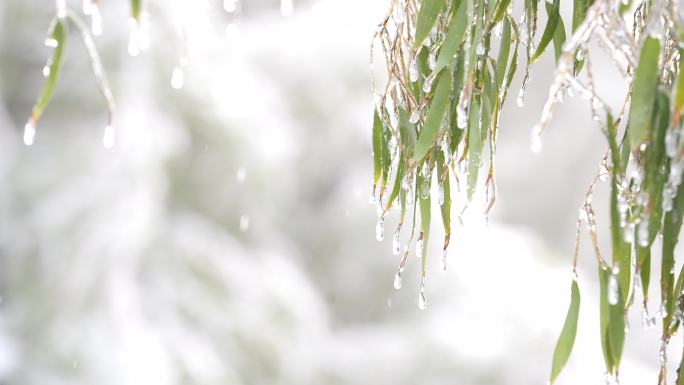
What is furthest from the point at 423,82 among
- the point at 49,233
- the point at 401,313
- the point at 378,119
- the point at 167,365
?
the point at 401,313

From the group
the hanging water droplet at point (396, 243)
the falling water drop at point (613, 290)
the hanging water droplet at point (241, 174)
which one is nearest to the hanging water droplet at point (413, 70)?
the hanging water droplet at point (396, 243)

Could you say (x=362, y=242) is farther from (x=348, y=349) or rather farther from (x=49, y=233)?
(x=49, y=233)

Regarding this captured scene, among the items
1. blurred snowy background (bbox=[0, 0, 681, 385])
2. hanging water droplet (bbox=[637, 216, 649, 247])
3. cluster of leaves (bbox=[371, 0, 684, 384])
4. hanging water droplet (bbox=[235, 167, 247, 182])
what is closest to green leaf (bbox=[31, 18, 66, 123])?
cluster of leaves (bbox=[371, 0, 684, 384])

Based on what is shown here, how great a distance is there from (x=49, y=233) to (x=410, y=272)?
4.52 feet

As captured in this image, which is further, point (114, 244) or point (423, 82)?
point (114, 244)

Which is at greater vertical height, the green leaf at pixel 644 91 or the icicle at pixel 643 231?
the green leaf at pixel 644 91

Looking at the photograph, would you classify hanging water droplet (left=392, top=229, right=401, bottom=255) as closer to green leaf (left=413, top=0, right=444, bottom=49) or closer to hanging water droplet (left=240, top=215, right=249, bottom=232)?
green leaf (left=413, top=0, right=444, bottom=49)

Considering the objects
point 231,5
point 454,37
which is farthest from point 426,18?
point 231,5

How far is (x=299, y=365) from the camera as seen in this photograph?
276 centimetres

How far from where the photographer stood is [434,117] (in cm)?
A: 62

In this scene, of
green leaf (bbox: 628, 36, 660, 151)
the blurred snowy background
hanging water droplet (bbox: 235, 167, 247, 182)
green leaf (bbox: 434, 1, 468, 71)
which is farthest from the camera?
hanging water droplet (bbox: 235, 167, 247, 182)

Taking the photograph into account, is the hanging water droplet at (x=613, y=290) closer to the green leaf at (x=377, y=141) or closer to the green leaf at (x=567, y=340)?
the green leaf at (x=567, y=340)

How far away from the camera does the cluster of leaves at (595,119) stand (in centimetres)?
51

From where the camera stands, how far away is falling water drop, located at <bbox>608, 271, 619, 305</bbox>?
0.57 m
